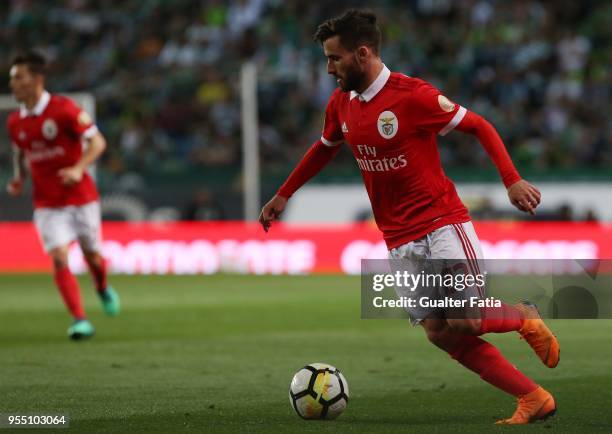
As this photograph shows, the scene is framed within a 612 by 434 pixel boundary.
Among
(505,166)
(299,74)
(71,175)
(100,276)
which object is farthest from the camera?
(299,74)

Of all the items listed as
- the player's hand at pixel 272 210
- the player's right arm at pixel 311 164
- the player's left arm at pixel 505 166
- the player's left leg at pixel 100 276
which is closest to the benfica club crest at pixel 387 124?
the player's left arm at pixel 505 166

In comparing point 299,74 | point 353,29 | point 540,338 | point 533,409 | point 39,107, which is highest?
point 299,74

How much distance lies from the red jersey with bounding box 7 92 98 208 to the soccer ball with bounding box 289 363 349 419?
535 centimetres

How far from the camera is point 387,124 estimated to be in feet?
21.5

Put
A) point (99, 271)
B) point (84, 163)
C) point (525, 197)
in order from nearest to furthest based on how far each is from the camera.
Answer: point (525, 197), point (84, 163), point (99, 271)

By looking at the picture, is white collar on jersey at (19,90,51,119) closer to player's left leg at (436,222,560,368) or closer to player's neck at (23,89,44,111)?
player's neck at (23,89,44,111)

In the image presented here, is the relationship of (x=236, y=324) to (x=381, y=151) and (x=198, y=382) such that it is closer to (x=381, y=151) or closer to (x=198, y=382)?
(x=198, y=382)

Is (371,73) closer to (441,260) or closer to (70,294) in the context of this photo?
(441,260)

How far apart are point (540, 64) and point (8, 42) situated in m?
11.2

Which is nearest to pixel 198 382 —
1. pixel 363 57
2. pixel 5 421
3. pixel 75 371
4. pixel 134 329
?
pixel 75 371

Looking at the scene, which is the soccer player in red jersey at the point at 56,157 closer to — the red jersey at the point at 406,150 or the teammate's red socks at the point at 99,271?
the teammate's red socks at the point at 99,271

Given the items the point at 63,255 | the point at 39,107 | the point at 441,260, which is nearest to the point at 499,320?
the point at 441,260

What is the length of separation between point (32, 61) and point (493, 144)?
6.02 meters

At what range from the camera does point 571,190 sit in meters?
21.7
